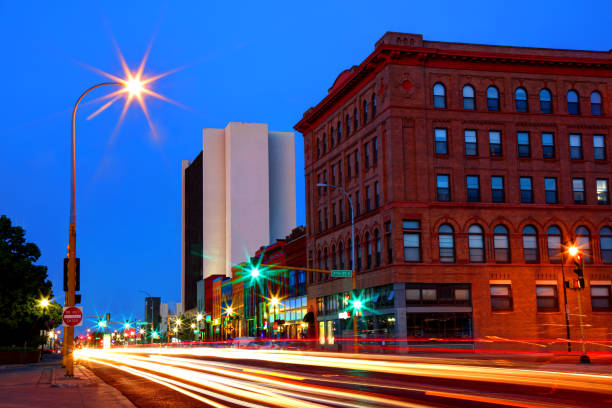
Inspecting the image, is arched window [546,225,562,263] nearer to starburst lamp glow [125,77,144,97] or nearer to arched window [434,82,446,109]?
arched window [434,82,446,109]

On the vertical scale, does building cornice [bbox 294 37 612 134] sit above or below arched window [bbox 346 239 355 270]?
above

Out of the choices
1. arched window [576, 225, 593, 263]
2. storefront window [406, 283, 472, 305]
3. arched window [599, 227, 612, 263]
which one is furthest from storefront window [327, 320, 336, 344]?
arched window [599, 227, 612, 263]

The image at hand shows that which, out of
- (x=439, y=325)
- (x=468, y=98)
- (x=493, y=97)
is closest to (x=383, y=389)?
(x=439, y=325)

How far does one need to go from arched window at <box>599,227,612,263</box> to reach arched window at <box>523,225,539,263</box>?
593 centimetres

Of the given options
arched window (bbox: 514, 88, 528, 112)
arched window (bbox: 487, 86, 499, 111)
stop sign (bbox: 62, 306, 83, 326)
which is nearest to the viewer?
stop sign (bbox: 62, 306, 83, 326)

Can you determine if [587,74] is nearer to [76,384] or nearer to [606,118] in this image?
[606,118]

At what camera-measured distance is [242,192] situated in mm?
160750

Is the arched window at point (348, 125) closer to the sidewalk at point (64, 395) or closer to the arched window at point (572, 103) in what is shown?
the arched window at point (572, 103)

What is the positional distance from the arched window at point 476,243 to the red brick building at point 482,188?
0.26 feet

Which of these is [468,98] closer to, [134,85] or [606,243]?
[606,243]

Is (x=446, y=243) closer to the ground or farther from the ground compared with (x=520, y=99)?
closer to the ground

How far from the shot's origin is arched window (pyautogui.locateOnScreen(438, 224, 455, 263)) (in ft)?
188

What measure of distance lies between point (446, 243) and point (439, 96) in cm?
1206

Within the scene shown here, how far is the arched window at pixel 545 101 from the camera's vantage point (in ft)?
200
